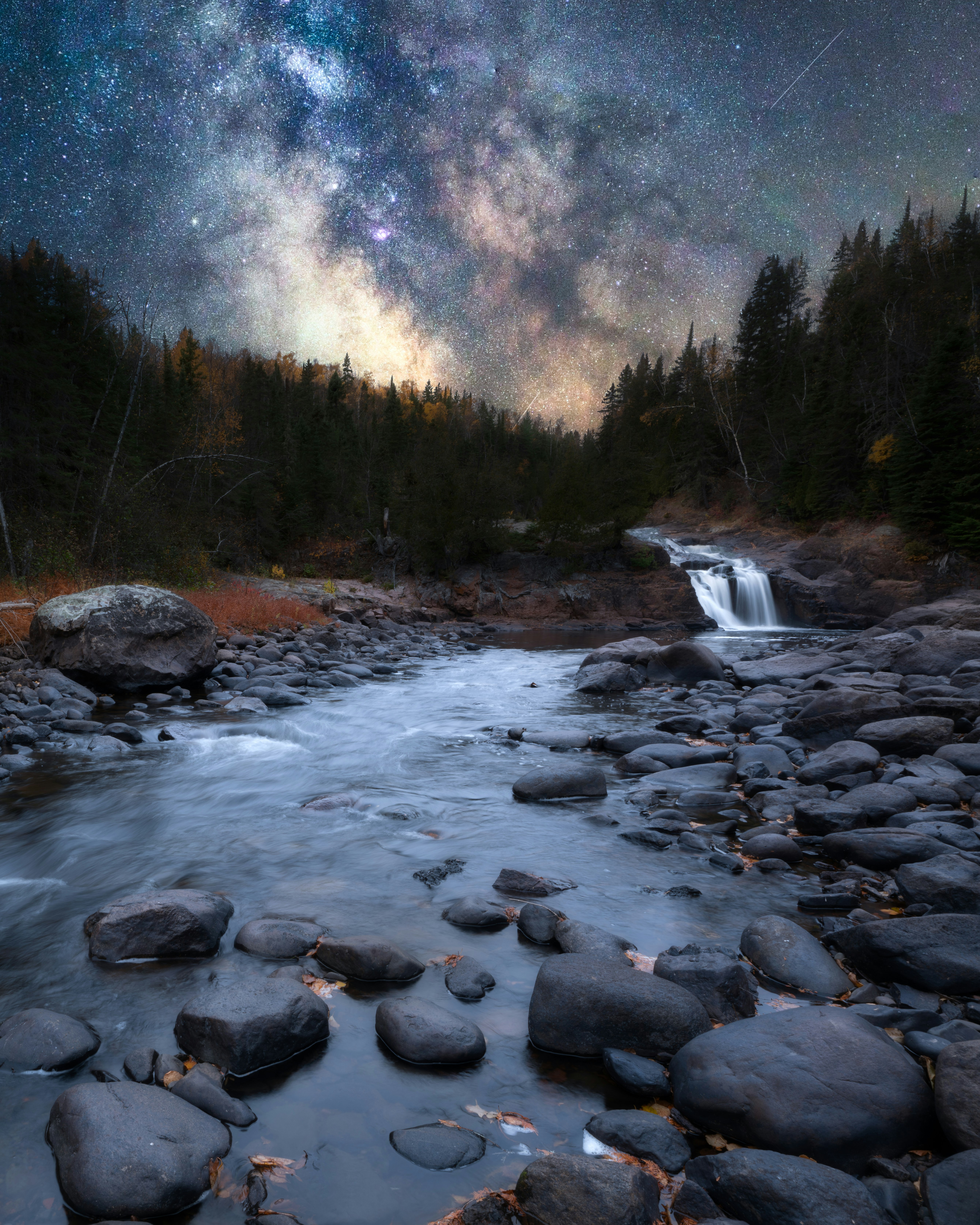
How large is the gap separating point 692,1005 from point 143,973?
2.71 meters

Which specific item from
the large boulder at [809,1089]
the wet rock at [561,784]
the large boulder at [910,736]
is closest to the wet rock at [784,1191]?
the large boulder at [809,1089]

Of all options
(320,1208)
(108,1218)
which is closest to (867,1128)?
(320,1208)

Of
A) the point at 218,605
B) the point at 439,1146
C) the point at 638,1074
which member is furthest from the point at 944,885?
the point at 218,605

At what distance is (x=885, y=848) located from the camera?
14.5 feet

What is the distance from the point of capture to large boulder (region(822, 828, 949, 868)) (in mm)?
4328

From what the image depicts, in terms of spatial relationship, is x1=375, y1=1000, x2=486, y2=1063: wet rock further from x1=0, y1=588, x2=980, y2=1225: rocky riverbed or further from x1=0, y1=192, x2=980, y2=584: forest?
x1=0, y1=192, x2=980, y2=584: forest

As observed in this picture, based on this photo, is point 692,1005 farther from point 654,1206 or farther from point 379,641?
point 379,641

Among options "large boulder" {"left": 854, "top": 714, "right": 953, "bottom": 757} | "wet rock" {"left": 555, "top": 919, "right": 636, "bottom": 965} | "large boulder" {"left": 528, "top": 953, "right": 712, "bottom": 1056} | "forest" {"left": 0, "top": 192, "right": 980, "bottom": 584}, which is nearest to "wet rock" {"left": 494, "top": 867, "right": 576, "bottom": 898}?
"wet rock" {"left": 555, "top": 919, "right": 636, "bottom": 965}

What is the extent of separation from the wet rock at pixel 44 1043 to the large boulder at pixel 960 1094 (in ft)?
10.5

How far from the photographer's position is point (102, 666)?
9.97 m

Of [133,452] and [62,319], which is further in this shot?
[133,452]

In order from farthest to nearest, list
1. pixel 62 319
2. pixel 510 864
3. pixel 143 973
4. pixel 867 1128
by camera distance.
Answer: pixel 62 319 → pixel 510 864 → pixel 143 973 → pixel 867 1128

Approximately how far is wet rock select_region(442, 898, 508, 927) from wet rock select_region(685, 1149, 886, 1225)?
1.88 meters

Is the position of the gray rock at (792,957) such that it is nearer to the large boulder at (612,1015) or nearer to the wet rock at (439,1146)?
the large boulder at (612,1015)
